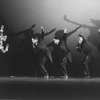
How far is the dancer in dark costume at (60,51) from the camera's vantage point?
25.7ft

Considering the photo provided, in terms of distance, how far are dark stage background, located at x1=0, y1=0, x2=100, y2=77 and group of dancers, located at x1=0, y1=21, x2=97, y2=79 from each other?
16cm

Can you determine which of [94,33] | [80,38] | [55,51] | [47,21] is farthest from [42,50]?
[94,33]

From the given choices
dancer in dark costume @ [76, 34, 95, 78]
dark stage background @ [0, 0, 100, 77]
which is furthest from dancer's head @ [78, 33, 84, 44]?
dark stage background @ [0, 0, 100, 77]

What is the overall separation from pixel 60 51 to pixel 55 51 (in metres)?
0.24

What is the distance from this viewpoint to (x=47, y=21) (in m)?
8.31

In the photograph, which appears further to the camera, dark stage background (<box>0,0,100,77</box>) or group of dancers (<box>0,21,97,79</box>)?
dark stage background (<box>0,0,100,77</box>)

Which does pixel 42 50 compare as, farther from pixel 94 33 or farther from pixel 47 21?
pixel 94 33

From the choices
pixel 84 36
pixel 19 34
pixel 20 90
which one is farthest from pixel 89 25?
pixel 20 90

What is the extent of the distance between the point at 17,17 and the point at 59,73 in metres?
2.13

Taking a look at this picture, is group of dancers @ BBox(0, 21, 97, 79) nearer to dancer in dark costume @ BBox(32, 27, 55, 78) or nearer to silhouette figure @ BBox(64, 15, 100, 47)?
dancer in dark costume @ BBox(32, 27, 55, 78)

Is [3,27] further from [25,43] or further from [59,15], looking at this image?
[59,15]

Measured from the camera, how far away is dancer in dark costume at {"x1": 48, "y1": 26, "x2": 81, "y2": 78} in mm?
7832

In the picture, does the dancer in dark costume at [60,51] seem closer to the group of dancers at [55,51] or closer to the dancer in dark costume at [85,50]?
the group of dancers at [55,51]

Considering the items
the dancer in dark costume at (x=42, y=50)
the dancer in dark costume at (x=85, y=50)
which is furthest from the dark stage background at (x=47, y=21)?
the dancer in dark costume at (x=42, y=50)
